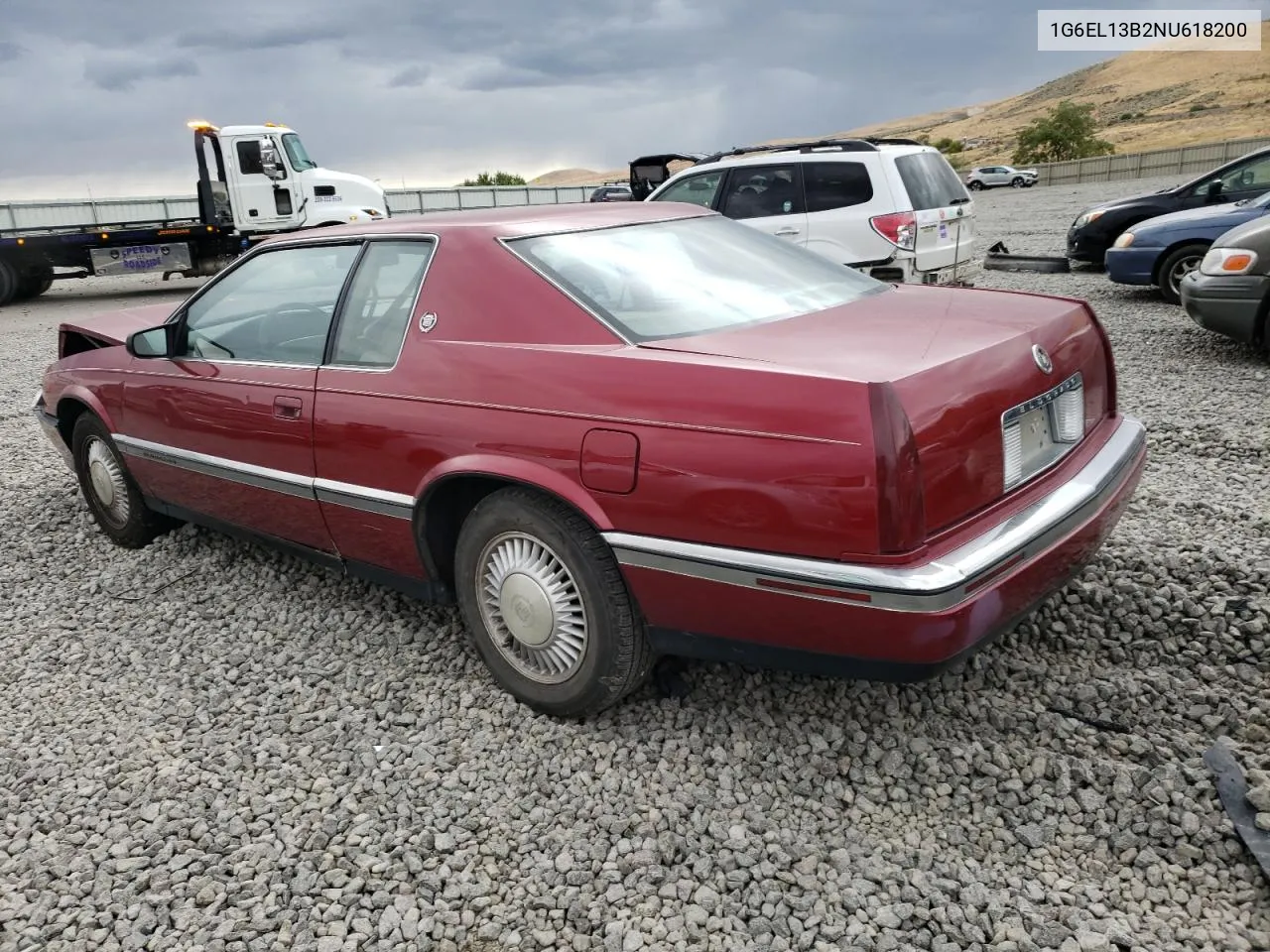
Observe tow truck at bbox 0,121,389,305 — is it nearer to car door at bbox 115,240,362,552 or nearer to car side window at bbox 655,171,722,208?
car side window at bbox 655,171,722,208

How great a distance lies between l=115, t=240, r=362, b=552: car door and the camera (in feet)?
11.6

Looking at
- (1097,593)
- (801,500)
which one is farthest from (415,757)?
(1097,593)

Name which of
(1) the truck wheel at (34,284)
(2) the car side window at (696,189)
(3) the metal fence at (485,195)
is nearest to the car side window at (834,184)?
(2) the car side window at (696,189)

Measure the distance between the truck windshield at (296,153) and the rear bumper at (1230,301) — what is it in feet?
45.8

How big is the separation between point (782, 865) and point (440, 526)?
1.49 m

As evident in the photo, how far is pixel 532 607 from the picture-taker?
2.96 metres

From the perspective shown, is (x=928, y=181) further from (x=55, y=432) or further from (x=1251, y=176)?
(x=55, y=432)

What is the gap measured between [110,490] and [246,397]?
162 cm

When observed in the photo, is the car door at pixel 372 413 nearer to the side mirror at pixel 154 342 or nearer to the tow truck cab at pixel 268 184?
the side mirror at pixel 154 342

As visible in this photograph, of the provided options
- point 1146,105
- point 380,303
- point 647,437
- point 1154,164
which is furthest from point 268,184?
point 1146,105

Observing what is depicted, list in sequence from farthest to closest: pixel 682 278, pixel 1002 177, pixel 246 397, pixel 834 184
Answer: pixel 1002 177
pixel 834 184
pixel 246 397
pixel 682 278

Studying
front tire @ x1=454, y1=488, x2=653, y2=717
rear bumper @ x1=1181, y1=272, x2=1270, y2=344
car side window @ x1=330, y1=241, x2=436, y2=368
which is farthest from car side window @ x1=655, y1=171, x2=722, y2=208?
front tire @ x1=454, y1=488, x2=653, y2=717

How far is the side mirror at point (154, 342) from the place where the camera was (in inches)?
162

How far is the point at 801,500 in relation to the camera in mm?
2307
